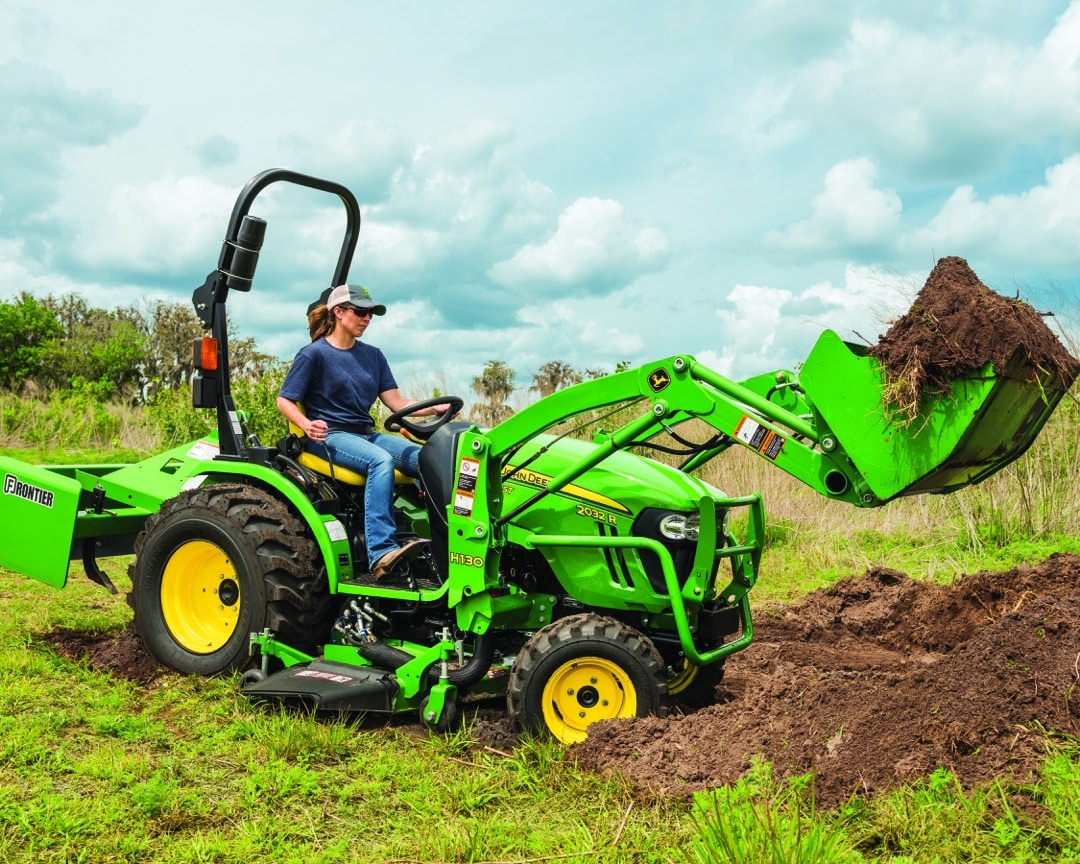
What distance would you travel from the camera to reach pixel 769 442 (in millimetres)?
4367

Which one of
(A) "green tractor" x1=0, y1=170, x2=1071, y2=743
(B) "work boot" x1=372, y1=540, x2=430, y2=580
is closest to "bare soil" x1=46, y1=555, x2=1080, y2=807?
(A) "green tractor" x1=0, y1=170, x2=1071, y2=743

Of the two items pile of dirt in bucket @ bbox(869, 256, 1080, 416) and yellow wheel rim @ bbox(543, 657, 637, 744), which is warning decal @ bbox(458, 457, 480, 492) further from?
pile of dirt in bucket @ bbox(869, 256, 1080, 416)

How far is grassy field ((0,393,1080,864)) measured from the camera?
11.2ft

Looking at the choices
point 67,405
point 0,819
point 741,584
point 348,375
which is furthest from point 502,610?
point 67,405

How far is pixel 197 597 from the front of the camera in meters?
5.76

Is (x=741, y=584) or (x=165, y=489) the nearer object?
(x=741, y=584)

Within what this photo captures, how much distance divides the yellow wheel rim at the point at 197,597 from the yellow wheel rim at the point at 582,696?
2.04m

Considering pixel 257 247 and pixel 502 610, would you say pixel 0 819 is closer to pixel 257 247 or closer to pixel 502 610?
pixel 502 610

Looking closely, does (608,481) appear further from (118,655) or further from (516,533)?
(118,655)

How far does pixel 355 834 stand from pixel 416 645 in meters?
1.47

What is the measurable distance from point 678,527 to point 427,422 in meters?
1.47

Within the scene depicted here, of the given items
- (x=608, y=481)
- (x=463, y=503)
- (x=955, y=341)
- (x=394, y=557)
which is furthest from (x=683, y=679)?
(x=955, y=341)

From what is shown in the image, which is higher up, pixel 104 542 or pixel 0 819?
pixel 104 542

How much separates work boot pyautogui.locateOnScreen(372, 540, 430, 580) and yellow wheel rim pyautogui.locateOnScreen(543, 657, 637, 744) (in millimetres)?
1081
